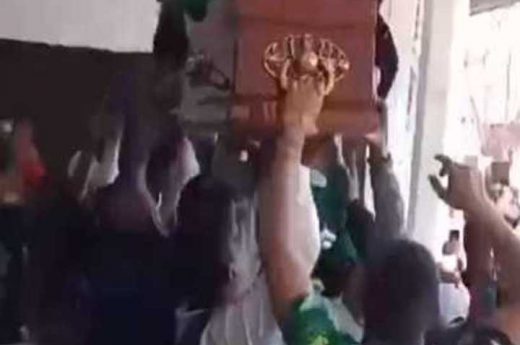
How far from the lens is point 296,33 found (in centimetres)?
76

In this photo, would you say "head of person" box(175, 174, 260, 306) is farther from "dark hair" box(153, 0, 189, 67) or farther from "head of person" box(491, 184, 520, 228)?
"head of person" box(491, 184, 520, 228)

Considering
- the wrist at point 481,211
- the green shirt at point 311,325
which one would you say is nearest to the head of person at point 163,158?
the green shirt at point 311,325

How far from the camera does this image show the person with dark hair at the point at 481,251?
82 cm

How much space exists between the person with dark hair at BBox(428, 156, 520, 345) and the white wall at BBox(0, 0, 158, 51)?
259 mm

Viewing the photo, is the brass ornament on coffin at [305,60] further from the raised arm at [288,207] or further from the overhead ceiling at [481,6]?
the overhead ceiling at [481,6]

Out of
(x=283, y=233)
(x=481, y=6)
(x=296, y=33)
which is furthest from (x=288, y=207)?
(x=481, y=6)

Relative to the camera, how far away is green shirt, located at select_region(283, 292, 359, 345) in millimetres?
762

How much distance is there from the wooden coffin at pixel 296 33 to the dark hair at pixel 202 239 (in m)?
0.06

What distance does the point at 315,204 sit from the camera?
0.78 metres

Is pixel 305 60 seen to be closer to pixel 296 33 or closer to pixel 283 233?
pixel 296 33

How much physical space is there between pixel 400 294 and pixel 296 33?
0.70ft

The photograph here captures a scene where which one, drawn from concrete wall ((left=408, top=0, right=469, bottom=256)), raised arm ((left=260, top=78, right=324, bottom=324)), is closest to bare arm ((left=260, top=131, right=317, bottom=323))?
raised arm ((left=260, top=78, right=324, bottom=324))

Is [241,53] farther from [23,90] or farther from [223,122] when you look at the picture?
[23,90]

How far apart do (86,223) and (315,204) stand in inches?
6.6
